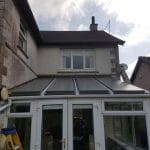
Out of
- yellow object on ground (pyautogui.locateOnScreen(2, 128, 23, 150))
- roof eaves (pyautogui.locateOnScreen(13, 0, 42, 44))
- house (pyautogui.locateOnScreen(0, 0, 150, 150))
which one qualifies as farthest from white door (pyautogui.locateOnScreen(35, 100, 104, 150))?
roof eaves (pyautogui.locateOnScreen(13, 0, 42, 44))

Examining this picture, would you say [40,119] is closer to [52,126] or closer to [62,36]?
[52,126]

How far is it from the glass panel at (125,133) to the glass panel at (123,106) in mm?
316

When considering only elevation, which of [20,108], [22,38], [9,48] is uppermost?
[22,38]


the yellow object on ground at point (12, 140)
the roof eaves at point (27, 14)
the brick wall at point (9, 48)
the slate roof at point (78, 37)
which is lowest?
the yellow object on ground at point (12, 140)

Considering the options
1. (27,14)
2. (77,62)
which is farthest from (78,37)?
(27,14)

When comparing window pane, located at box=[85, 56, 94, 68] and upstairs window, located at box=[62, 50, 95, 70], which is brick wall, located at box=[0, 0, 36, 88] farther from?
window pane, located at box=[85, 56, 94, 68]

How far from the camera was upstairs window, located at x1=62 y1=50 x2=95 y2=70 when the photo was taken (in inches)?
498

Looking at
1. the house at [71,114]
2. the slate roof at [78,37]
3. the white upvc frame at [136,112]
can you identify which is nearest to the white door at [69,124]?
the house at [71,114]

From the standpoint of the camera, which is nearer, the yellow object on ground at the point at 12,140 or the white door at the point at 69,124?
the yellow object on ground at the point at 12,140

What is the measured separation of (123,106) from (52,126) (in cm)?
261

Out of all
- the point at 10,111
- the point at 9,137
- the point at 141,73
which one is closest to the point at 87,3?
the point at 10,111

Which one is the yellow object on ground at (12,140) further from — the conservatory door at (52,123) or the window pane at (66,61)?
the window pane at (66,61)

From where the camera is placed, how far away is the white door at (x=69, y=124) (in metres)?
6.67

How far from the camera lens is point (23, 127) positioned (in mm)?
6973
